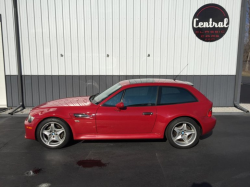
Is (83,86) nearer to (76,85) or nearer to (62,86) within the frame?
(76,85)

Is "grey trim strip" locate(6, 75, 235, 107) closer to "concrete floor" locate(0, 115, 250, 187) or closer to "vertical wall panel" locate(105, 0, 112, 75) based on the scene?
"vertical wall panel" locate(105, 0, 112, 75)

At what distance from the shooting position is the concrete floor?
3549mm

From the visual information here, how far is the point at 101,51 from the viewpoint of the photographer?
8492mm

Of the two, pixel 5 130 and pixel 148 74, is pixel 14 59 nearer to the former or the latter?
pixel 5 130

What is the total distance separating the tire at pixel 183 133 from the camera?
469 cm

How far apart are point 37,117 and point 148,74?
5.08 meters

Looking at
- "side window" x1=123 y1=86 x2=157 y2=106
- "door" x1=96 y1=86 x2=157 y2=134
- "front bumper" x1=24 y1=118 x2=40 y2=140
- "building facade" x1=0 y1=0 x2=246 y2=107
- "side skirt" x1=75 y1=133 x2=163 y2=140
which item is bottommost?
"side skirt" x1=75 y1=133 x2=163 y2=140

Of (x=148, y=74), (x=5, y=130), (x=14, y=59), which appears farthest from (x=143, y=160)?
(x=14, y=59)

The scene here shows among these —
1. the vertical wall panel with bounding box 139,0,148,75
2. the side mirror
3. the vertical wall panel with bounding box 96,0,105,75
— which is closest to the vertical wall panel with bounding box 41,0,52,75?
the vertical wall panel with bounding box 96,0,105,75

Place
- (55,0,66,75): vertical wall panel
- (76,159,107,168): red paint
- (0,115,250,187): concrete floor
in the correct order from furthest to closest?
(55,0,66,75): vertical wall panel → (76,159,107,168): red paint → (0,115,250,187): concrete floor

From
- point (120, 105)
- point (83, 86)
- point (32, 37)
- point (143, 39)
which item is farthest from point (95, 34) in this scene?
point (120, 105)

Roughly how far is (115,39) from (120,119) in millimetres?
4649

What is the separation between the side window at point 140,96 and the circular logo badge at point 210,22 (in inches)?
189

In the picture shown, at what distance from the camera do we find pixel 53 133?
471cm
